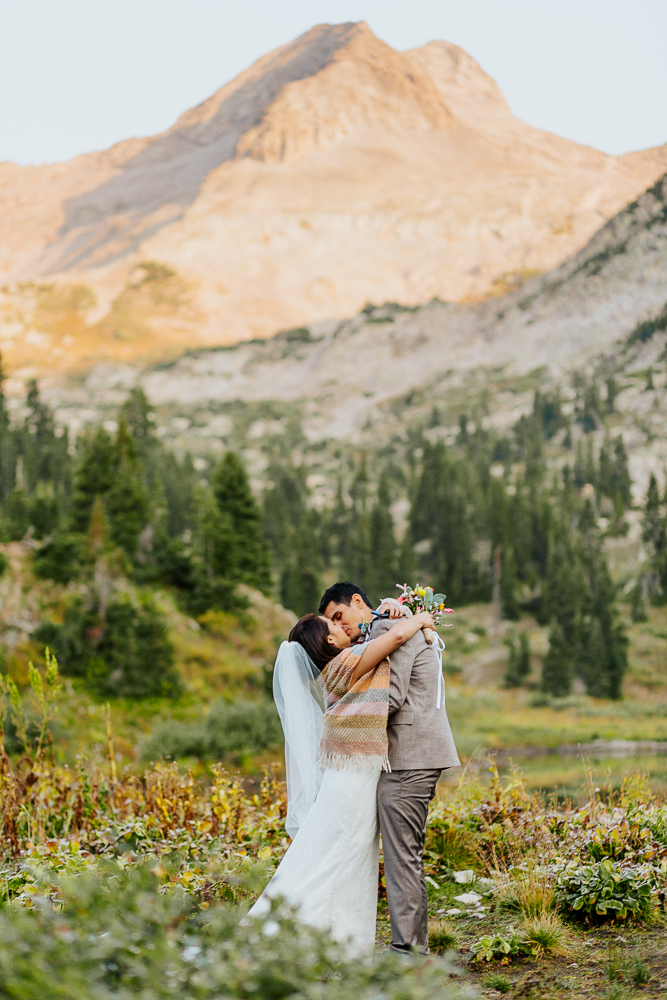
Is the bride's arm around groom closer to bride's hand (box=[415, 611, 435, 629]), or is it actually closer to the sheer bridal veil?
bride's hand (box=[415, 611, 435, 629])

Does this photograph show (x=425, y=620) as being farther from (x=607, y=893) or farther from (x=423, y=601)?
(x=607, y=893)

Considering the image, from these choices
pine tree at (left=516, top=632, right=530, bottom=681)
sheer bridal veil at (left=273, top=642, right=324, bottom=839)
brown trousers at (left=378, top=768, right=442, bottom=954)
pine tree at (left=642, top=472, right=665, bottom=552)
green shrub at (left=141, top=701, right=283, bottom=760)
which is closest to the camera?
brown trousers at (left=378, top=768, right=442, bottom=954)

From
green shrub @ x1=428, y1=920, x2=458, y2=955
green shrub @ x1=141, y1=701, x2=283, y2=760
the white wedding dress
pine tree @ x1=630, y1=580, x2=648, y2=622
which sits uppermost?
the white wedding dress

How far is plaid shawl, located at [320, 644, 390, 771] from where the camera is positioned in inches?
188

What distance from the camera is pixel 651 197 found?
500 feet

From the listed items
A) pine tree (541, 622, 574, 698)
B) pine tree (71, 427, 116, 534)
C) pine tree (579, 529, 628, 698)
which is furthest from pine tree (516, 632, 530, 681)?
pine tree (71, 427, 116, 534)

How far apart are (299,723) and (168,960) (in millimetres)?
2955

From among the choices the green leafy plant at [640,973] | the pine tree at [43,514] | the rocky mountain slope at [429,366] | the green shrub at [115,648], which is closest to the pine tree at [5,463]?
the pine tree at [43,514]

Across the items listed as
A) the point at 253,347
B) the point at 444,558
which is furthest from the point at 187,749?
the point at 253,347

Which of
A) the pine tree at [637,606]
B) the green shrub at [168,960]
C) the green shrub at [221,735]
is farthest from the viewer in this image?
the pine tree at [637,606]

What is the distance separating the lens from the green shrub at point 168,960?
244 cm

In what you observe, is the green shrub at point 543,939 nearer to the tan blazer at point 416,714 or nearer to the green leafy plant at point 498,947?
the green leafy plant at point 498,947

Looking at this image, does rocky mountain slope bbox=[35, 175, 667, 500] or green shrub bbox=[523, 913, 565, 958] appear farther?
rocky mountain slope bbox=[35, 175, 667, 500]

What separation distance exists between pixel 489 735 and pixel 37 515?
2220cm
